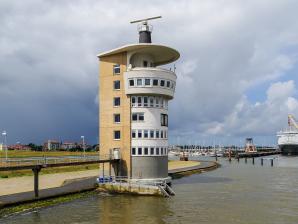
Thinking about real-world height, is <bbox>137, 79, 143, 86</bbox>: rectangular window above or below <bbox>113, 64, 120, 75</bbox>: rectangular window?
below

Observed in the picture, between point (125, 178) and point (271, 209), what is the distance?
847 inches

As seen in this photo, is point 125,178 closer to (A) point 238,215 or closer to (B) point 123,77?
(B) point 123,77

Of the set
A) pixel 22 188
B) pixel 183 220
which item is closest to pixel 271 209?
pixel 183 220

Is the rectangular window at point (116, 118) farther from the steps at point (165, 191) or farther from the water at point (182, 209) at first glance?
the steps at point (165, 191)

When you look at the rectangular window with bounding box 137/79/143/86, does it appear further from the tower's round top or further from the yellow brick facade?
the tower's round top

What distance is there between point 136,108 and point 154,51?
948 cm

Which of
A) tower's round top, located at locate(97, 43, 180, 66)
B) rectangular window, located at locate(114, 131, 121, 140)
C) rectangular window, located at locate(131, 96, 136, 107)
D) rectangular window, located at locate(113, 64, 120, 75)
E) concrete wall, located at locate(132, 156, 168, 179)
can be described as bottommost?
concrete wall, located at locate(132, 156, 168, 179)

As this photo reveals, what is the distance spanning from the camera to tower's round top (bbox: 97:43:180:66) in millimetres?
54372

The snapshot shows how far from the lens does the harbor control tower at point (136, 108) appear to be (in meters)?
54.0

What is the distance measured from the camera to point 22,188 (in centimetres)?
5191

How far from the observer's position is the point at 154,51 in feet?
188

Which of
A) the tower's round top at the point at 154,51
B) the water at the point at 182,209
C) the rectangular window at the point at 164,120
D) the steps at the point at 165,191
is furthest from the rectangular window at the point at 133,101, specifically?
the water at the point at 182,209

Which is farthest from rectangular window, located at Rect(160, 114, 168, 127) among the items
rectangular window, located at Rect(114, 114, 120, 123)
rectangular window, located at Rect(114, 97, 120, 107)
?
rectangular window, located at Rect(114, 97, 120, 107)

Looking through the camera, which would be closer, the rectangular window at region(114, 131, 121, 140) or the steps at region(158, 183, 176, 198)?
the steps at region(158, 183, 176, 198)
